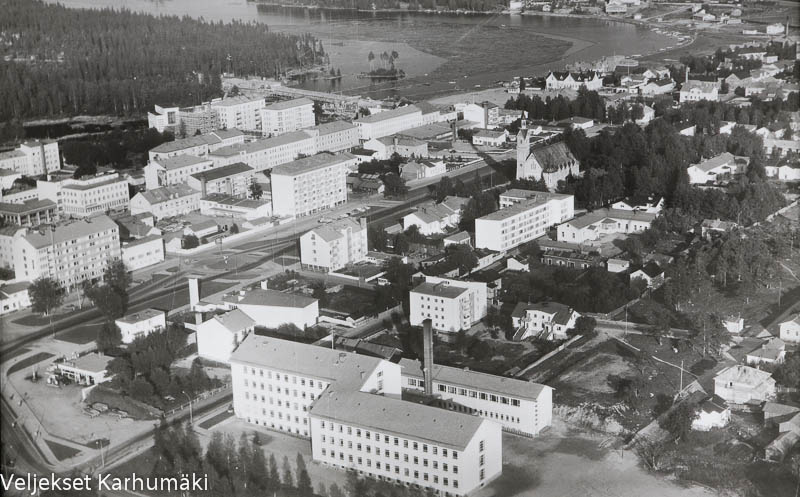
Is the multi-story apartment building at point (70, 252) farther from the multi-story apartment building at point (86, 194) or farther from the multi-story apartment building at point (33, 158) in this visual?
the multi-story apartment building at point (33, 158)

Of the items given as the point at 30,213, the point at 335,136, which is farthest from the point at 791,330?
the point at 335,136

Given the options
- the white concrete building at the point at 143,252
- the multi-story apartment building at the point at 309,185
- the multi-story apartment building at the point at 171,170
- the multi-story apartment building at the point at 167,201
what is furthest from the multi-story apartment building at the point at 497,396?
the multi-story apartment building at the point at 171,170

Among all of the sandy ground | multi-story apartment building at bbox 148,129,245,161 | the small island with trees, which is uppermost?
the small island with trees

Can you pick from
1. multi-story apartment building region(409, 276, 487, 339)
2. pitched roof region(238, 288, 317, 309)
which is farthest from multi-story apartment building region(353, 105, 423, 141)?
pitched roof region(238, 288, 317, 309)

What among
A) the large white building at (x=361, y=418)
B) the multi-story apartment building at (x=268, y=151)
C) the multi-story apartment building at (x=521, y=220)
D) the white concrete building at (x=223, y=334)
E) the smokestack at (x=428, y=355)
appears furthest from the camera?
the multi-story apartment building at (x=268, y=151)

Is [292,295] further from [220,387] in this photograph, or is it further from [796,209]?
[796,209]

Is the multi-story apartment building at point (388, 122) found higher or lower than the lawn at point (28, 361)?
higher

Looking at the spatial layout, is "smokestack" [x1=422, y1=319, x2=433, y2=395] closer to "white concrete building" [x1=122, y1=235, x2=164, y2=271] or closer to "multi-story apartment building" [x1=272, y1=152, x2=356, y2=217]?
"white concrete building" [x1=122, y1=235, x2=164, y2=271]
